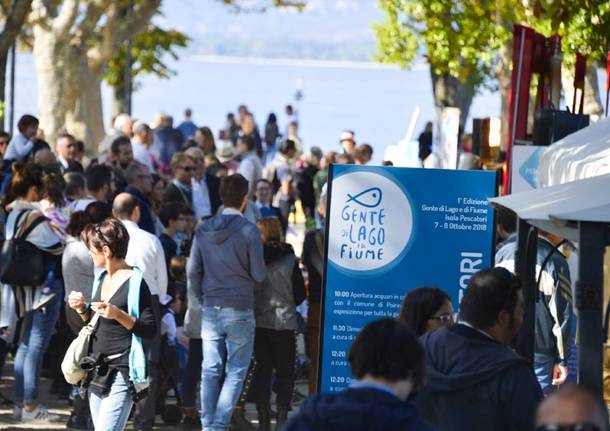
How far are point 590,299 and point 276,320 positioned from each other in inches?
201

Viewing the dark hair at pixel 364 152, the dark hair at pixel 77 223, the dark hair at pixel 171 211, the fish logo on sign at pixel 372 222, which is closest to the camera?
the fish logo on sign at pixel 372 222

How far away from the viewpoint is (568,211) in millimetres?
5875

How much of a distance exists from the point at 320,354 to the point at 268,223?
2.73m

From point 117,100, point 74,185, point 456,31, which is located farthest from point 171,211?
point 117,100

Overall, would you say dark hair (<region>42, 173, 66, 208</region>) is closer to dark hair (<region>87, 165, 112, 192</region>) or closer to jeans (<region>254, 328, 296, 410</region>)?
dark hair (<region>87, 165, 112, 192</region>)

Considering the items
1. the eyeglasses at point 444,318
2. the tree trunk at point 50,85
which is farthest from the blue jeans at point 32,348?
the tree trunk at point 50,85

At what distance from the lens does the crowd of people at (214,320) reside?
4938mm

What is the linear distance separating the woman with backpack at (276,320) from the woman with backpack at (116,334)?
99.7 inches

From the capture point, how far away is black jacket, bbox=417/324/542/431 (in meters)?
5.65

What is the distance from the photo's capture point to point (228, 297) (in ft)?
33.9

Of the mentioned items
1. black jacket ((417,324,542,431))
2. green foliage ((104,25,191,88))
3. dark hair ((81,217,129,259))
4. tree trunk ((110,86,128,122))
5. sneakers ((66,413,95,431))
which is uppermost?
green foliage ((104,25,191,88))

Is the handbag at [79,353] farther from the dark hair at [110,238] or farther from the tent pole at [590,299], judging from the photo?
the tent pole at [590,299]

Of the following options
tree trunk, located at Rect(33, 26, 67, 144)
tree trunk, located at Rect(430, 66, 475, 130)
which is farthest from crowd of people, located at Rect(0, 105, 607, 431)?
tree trunk, located at Rect(430, 66, 475, 130)

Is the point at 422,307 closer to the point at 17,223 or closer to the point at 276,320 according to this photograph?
the point at 276,320
